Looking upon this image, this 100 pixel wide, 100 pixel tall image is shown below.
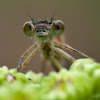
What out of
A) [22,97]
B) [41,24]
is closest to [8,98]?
[22,97]

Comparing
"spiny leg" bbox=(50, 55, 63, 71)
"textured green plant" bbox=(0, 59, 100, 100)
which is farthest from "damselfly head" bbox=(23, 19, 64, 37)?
"textured green plant" bbox=(0, 59, 100, 100)

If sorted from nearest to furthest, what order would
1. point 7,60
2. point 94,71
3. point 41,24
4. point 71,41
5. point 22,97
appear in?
1. point 22,97
2. point 94,71
3. point 41,24
4. point 7,60
5. point 71,41

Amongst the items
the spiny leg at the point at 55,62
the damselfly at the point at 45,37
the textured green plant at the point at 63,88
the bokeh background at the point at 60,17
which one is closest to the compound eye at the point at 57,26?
the damselfly at the point at 45,37

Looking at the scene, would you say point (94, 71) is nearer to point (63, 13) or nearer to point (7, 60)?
point (7, 60)

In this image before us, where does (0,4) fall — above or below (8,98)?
above

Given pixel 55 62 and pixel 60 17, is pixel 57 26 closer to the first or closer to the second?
pixel 55 62

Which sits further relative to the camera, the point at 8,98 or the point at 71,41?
the point at 71,41
